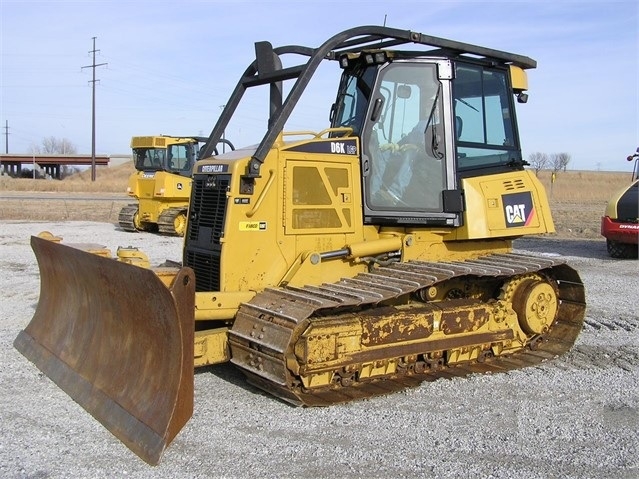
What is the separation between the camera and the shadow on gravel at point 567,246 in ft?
52.1

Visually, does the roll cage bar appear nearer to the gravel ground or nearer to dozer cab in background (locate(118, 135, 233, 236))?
the gravel ground

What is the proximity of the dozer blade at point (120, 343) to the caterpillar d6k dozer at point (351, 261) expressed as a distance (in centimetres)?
2

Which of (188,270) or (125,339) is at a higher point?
(188,270)

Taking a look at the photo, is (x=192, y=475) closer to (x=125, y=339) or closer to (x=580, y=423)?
(x=125, y=339)

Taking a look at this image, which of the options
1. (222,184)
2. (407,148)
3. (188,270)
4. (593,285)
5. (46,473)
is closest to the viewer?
(46,473)

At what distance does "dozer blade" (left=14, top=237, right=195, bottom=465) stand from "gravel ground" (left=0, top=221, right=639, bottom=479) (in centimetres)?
14

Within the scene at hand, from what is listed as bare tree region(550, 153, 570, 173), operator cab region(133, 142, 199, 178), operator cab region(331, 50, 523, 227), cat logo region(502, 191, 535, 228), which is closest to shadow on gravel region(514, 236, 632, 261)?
cat logo region(502, 191, 535, 228)

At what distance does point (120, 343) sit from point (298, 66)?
2784mm

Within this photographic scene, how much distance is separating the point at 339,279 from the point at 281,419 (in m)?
1.61

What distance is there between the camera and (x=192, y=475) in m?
4.29

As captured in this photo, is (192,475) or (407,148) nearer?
(192,475)

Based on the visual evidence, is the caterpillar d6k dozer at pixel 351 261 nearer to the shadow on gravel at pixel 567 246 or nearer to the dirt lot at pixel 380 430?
the dirt lot at pixel 380 430

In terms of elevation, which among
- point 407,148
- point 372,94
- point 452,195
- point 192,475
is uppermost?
point 372,94

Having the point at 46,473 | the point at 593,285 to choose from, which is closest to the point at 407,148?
the point at 46,473
